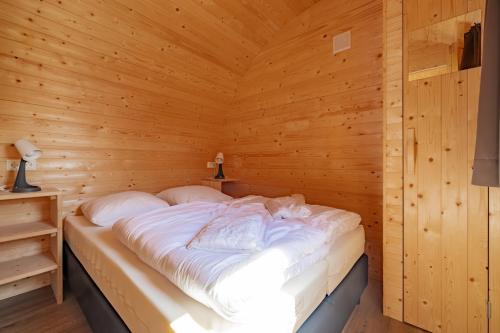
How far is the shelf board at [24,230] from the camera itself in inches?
61.5

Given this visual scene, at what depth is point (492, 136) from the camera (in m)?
0.86

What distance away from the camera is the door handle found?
4.84 feet

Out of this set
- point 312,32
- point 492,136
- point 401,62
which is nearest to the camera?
point 492,136

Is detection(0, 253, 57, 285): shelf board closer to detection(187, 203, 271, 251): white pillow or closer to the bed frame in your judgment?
the bed frame

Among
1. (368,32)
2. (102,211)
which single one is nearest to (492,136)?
(368,32)

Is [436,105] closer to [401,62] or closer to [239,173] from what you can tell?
[401,62]

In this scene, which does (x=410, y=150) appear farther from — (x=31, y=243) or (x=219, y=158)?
(x=31, y=243)

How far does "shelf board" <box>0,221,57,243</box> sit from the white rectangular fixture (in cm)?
308

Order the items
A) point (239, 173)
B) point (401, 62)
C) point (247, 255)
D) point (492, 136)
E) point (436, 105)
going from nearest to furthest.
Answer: point (492, 136) → point (247, 255) → point (436, 105) → point (401, 62) → point (239, 173)

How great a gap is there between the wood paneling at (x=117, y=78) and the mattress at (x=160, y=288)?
3.08 feet

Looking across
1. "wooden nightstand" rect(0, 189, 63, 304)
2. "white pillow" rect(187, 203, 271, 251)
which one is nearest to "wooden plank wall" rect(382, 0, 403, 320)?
"white pillow" rect(187, 203, 271, 251)

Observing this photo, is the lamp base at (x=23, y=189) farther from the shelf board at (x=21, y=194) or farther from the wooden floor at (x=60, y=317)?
the wooden floor at (x=60, y=317)

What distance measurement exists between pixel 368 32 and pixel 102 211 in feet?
9.67

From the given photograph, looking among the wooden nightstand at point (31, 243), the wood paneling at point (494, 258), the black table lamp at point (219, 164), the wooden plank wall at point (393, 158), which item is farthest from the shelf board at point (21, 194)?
the wood paneling at point (494, 258)
